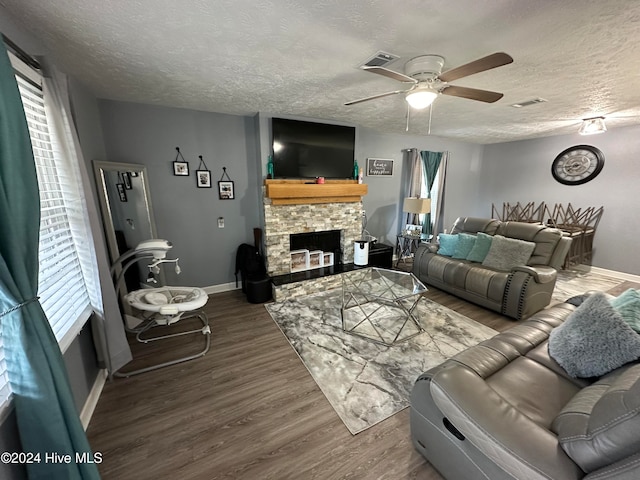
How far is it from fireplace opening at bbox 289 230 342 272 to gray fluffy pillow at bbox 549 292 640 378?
2.82 m

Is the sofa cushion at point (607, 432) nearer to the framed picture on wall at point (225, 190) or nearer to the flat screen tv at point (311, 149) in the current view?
the flat screen tv at point (311, 149)

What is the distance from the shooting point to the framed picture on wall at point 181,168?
10.3ft

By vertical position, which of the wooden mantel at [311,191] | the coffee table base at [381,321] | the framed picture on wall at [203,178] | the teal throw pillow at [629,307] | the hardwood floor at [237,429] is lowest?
the hardwood floor at [237,429]

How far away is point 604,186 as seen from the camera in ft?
13.9

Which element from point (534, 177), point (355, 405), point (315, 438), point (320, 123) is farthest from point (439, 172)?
point (315, 438)

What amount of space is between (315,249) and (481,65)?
300 centimetres

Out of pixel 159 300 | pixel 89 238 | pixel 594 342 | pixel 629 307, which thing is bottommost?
pixel 159 300

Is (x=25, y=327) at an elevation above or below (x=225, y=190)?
below

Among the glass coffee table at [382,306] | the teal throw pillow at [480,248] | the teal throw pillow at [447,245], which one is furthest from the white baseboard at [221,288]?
the teal throw pillow at [480,248]

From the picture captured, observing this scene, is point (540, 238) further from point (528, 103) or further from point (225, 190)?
point (225, 190)

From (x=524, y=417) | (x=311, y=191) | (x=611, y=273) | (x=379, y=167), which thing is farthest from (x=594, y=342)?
(x=611, y=273)

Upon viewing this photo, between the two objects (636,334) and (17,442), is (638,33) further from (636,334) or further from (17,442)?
(17,442)

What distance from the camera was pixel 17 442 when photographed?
3.47 feet

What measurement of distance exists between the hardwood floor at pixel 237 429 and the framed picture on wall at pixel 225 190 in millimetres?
2046
